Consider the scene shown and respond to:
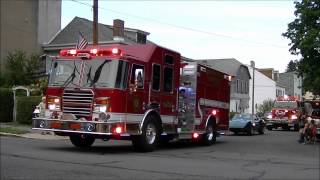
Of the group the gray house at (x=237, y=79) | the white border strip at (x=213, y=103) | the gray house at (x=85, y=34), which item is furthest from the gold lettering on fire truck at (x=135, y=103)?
the gray house at (x=237, y=79)

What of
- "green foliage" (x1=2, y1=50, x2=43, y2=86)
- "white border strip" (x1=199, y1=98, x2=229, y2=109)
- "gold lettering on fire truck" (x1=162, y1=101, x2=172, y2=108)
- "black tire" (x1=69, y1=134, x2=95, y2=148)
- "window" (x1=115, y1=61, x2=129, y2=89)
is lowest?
"black tire" (x1=69, y1=134, x2=95, y2=148)

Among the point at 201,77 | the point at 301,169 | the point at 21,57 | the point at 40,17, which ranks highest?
the point at 40,17

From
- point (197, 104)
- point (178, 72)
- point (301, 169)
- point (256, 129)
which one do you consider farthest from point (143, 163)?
point (256, 129)

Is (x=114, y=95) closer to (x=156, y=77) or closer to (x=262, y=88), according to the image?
(x=156, y=77)

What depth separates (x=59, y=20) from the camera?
5128 cm

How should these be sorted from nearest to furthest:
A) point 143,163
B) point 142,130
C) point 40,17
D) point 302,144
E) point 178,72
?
point 143,163
point 142,130
point 178,72
point 302,144
point 40,17

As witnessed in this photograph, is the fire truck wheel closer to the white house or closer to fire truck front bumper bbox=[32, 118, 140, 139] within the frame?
fire truck front bumper bbox=[32, 118, 140, 139]

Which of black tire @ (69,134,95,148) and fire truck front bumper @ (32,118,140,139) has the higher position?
fire truck front bumper @ (32,118,140,139)

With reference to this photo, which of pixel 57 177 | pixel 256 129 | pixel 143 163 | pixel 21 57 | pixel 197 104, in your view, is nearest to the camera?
pixel 57 177

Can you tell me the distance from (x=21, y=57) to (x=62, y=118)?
92.8ft

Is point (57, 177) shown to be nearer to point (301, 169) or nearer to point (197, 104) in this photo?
point (301, 169)

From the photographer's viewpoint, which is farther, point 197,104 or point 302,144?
point 302,144

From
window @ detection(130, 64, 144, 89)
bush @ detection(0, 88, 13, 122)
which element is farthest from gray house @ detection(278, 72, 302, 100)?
Result: window @ detection(130, 64, 144, 89)

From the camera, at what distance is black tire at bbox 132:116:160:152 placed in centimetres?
1709
